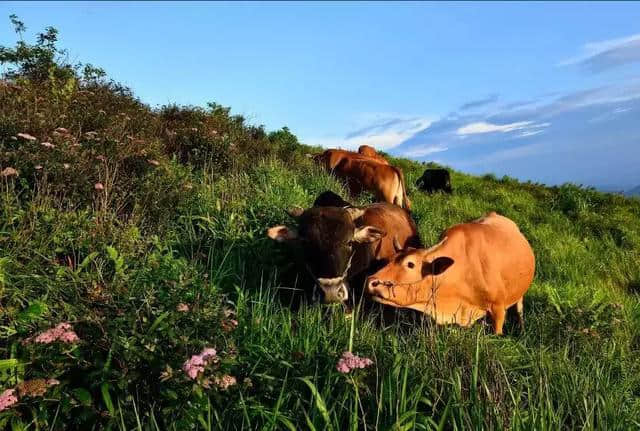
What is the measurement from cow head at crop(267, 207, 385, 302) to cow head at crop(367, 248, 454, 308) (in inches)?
14.5

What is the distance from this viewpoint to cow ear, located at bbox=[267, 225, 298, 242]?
6.04 m

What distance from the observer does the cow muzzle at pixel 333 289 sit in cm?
541

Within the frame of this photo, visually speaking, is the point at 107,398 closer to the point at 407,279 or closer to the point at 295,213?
the point at 407,279

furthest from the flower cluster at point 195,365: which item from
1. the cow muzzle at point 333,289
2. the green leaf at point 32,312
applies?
the cow muzzle at point 333,289

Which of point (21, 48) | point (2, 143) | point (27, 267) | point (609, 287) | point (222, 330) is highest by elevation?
point (21, 48)

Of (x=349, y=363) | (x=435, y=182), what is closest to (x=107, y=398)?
(x=349, y=363)

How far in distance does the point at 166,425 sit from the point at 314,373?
1.00 m

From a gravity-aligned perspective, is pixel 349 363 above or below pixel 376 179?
below

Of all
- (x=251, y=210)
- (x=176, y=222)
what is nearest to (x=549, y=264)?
(x=251, y=210)

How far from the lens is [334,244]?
573 centimetres

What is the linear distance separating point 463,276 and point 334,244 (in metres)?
1.44

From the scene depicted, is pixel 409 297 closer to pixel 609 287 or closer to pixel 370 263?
pixel 370 263

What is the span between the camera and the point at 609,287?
8742 mm

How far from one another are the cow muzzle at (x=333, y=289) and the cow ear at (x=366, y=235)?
0.65 meters
